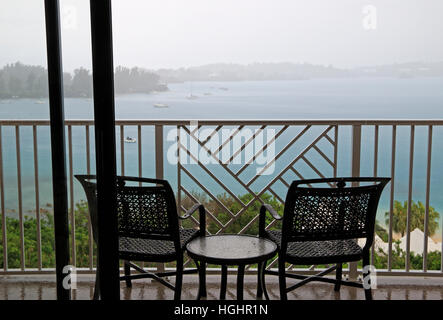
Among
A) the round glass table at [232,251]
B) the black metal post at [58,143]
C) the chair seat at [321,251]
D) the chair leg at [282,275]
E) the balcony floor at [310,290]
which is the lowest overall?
the balcony floor at [310,290]

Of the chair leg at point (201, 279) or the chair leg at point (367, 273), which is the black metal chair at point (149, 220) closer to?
the chair leg at point (201, 279)

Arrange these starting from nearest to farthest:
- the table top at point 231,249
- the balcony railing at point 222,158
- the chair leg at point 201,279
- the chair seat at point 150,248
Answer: the balcony railing at point 222,158, the table top at point 231,249, the chair seat at point 150,248, the chair leg at point 201,279

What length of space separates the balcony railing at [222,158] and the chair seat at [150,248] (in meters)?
0.52

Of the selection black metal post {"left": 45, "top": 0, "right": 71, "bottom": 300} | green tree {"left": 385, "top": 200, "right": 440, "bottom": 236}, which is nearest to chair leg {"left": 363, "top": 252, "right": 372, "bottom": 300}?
black metal post {"left": 45, "top": 0, "right": 71, "bottom": 300}

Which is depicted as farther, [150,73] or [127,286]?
[150,73]

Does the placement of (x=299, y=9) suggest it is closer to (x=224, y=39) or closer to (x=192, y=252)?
(x=224, y=39)

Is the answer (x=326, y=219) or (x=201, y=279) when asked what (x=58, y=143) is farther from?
(x=201, y=279)

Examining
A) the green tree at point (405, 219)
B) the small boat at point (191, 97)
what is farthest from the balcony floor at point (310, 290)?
the small boat at point (191, 97)

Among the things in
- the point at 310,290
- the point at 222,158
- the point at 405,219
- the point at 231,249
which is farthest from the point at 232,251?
the point at 405,219

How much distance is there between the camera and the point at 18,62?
1289 millimetres

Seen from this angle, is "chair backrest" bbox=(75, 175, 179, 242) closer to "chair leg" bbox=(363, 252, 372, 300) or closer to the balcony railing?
the balcony railing

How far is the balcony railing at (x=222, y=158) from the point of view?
4.34ft

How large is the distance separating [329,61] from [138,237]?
6.59 m
